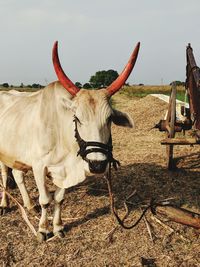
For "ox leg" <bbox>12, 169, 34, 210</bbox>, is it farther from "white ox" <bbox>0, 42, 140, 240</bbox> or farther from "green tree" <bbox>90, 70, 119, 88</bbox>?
"green tree" <bbox>90, 70, 119, 88</bbox>

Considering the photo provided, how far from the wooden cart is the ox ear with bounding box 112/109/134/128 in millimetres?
2120

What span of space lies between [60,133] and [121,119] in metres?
0.78

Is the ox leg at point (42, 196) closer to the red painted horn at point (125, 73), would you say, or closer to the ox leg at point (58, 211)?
the ox leg at point (58, 211)

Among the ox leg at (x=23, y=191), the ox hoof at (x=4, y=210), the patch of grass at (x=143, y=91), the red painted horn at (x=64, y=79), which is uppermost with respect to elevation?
the red painted horn at (x=64, y=79)

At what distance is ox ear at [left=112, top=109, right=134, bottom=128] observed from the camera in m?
3.93

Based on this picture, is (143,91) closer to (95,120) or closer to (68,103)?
(68,103)

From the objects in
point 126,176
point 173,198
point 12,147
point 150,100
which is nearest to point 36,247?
point 12,147

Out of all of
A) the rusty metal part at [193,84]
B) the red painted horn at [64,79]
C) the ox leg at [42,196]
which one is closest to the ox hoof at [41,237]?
the ox leg at [42,196]

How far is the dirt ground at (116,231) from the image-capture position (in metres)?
4.06

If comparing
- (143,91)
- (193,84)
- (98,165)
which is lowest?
(143,91)

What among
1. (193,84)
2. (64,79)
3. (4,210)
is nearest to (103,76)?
(193,84)

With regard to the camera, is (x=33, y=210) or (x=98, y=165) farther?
(x=33, y=210)

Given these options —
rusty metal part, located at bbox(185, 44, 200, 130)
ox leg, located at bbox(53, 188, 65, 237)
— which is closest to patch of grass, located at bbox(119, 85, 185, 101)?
rusty metal part, located at bbox(185, 44, 200, 130)

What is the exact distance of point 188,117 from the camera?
7.31 m
